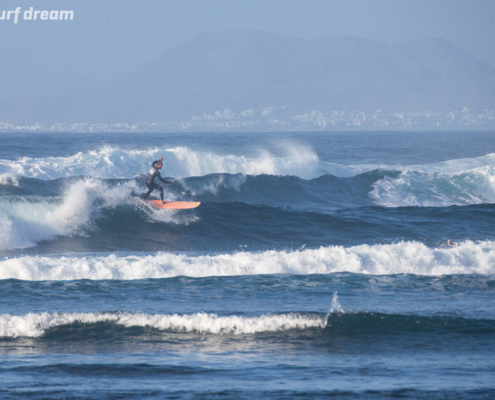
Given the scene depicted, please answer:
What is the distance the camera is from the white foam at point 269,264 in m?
10.6

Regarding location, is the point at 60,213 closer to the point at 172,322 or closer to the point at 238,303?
the point at 238,303

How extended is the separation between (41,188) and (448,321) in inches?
853

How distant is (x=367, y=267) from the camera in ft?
36.8

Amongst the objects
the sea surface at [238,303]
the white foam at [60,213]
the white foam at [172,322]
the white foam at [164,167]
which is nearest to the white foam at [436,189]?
the sea surface at [238,303]

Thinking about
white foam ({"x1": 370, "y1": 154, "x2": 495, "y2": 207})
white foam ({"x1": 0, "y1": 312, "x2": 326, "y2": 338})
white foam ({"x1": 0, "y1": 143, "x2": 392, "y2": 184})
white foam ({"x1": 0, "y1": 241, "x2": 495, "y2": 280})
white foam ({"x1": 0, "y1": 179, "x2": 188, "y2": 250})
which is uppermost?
white foam ({"x1": 0, "y1": 143, "x2": 392, "y2": 184})

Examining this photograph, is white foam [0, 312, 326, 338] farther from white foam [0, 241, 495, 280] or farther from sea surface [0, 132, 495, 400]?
white foam [0, 241, 495, 280]

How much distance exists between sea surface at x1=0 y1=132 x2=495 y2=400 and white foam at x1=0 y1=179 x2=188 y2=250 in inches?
2.2

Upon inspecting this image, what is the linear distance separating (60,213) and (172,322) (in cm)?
1049

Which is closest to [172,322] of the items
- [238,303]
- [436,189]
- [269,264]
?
[238,303]

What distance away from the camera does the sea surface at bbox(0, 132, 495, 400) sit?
19.1 ft

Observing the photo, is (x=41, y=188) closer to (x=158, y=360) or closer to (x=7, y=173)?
(x=7, y=173)

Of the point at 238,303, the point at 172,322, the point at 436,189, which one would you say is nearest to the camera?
the point at 172,322

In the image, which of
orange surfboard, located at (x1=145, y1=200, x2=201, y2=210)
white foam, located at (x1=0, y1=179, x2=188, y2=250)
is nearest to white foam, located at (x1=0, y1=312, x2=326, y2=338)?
white foam, located at (x1=0, y1=179, x2=188, y2=250)

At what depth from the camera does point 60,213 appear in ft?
55.5
